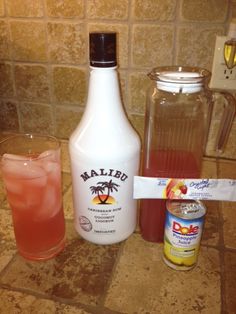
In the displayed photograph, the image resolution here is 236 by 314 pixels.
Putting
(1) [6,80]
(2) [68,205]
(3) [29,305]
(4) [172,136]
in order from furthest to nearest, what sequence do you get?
(1) [6,80] → (2) [68,205] → (4) [172,136] → (3) [29,305]

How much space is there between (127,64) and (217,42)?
219 mm

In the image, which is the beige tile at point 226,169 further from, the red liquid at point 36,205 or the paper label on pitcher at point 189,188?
the red liquid at point 36,205

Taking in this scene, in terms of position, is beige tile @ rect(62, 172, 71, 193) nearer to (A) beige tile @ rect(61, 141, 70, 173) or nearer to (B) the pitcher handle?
(A) beige tile @ rect(61, 141, 70, 173)

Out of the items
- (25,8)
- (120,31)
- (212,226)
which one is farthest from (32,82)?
(212,226)

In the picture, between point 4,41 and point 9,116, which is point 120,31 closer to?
point 4,41

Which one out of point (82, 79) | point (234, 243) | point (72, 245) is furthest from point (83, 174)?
point (82, 79)

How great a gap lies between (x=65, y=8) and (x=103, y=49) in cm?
39

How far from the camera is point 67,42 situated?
0.81 m

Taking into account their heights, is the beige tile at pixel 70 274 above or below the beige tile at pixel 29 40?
below

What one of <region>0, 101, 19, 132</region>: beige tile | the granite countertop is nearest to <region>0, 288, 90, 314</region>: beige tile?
the granite countertop

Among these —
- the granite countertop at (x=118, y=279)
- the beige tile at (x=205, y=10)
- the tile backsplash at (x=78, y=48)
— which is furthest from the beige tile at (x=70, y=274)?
the beige tile at (x=205, y=10)

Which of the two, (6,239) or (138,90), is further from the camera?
(138,90)

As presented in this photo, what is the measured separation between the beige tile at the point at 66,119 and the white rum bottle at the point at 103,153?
0.38 metres

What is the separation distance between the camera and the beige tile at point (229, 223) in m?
0.57
